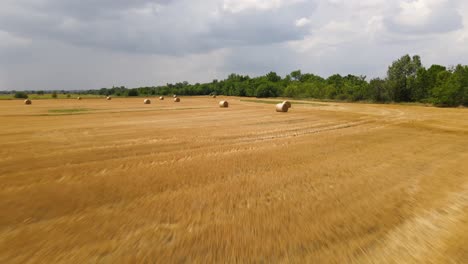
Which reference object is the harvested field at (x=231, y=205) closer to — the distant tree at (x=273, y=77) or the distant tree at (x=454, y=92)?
the distant tree at (x=454, y=92)

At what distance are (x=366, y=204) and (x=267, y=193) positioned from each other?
1524 mm

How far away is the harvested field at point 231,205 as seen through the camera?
2.97 metres

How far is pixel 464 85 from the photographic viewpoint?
38.3 m

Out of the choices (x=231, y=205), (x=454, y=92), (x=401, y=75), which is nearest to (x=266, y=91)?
(x=401, y=75)

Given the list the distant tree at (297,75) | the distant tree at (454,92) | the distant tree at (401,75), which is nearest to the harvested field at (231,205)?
the distant tree at (454,92)

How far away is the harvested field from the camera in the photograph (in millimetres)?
2973

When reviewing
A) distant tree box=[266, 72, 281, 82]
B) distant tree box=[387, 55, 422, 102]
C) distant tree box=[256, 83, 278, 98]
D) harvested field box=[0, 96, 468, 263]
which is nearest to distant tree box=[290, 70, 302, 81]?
distant tree box=[266, 72, 281, 82]

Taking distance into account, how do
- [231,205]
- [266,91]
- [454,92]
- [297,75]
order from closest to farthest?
[231,205]
[454,92]
[266,91]
[297,75]

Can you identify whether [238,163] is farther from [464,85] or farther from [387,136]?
[464,85]

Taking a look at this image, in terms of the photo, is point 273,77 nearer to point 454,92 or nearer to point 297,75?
point 297,75

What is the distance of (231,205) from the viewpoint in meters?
4.14

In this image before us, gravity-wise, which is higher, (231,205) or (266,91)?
(266,91)

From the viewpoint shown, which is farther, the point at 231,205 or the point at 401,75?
the point at 401,75

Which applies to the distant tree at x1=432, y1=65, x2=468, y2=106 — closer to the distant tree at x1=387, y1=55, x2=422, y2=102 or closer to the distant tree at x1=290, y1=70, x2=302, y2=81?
the distant tree at x1=387, y1=55, x2=422, y2=102
